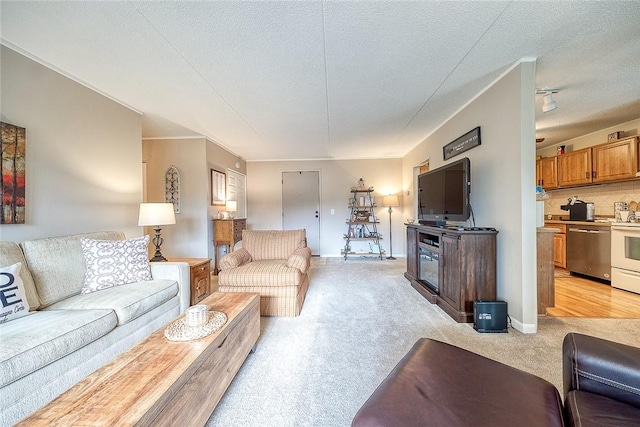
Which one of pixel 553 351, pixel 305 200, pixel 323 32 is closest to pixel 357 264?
pixel 305 200

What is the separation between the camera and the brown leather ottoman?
742mm

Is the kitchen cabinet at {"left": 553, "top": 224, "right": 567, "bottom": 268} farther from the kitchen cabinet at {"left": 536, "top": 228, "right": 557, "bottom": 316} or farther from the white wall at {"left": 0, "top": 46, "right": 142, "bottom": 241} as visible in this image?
the white wall at {"left": 0, "top": 46, "right": 142, "bottom": 241}

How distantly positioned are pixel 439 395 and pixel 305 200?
517 centimetres

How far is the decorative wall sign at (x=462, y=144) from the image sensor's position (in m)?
2.73

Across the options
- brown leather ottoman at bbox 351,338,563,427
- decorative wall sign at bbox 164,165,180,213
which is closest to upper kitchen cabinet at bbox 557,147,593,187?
brown leather ottoman at bbox 351,338,563,427

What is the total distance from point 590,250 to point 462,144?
8.60 ft

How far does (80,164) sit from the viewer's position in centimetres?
234

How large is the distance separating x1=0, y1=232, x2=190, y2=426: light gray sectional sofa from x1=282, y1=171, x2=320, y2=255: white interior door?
3699 mm

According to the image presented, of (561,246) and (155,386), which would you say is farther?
(561,246)

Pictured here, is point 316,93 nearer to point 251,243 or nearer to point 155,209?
point 251,243

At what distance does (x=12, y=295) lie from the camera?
55.2 inches

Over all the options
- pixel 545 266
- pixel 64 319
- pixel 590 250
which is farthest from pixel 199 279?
pixel 590 250

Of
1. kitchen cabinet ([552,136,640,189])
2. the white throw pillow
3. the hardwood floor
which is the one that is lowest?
the hardwood floor

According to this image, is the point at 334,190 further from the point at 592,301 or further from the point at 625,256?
the point at 625,256
